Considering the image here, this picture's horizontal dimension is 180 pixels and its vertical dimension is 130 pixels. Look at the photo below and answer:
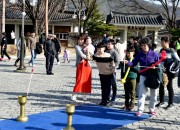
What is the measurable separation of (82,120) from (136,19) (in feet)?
108

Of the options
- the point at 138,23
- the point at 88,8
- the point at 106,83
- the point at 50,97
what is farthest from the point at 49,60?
the point at 138,23

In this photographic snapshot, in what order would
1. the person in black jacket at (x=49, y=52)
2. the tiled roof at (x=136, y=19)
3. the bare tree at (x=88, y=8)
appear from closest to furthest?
the person in black jacket at (x=49, y=52), the bare tree at (x=88, y=8), the tiled roof at (x=136, y=19)

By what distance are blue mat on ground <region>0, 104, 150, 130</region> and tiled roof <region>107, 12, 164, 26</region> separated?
98.7 feet

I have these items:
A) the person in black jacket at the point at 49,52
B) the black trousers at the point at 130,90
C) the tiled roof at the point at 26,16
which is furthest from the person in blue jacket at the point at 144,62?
the tiled roof at the point at 26,16

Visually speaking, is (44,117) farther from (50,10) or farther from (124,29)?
(124,29)

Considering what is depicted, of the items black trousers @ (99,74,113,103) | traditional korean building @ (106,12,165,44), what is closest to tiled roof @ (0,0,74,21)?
traditional korean building @ (106,12,165,44)

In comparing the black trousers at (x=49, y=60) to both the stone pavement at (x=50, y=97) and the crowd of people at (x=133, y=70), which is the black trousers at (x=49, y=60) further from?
the crowd of people at (x=133, y=70)

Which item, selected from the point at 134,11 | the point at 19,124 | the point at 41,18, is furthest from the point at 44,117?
the point at 134,11

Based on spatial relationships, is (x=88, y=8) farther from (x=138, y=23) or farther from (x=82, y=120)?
(x=82, y=120)

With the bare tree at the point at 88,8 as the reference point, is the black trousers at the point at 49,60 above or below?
below

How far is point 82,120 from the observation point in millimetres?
6992

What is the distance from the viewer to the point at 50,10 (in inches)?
1312

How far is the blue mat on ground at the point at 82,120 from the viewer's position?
640 centimetres

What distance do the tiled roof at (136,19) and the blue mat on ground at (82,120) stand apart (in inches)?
1184
